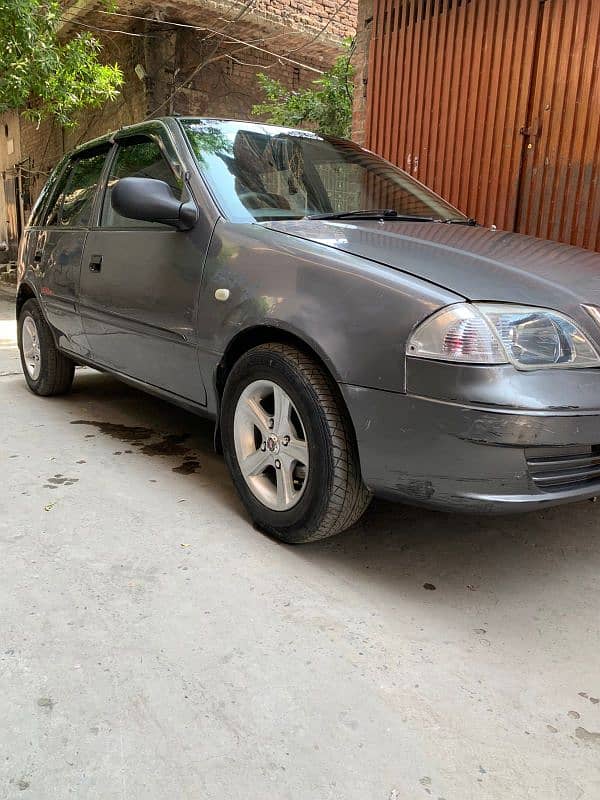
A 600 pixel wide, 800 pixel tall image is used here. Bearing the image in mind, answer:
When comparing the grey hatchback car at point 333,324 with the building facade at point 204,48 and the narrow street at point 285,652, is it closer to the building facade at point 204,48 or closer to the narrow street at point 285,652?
the narrow street at point 285,652

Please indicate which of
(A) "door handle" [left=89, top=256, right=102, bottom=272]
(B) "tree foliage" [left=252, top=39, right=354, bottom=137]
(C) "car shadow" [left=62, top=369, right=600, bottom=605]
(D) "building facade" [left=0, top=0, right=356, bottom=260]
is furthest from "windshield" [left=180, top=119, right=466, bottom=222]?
(D) "building facade" [left=0, top=0, right=356, bottom=260]

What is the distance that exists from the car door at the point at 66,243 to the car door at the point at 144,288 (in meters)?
0.18

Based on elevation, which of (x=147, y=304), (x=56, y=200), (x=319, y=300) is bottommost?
(x=147, y=304)

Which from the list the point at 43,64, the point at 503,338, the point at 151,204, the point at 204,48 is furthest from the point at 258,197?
the point at 204,48

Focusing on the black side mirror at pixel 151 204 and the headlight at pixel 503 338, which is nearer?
the headlight at pixel 503 338

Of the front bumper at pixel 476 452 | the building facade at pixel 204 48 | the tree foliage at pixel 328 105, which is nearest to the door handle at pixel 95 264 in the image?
the front bumper at pixel 476 452

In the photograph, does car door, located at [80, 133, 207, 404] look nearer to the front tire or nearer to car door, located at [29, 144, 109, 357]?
car door, located at [29, 144, 109, 357]

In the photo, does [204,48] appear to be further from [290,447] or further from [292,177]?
[290,447]

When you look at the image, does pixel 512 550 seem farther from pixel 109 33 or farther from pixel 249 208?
pixel 109 33

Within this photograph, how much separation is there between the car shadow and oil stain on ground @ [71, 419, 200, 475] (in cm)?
29

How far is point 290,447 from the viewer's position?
250 cm

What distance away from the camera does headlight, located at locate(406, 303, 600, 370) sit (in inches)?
77.4

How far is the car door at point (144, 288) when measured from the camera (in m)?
2.97

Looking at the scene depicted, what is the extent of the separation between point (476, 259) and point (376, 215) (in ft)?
3.01
